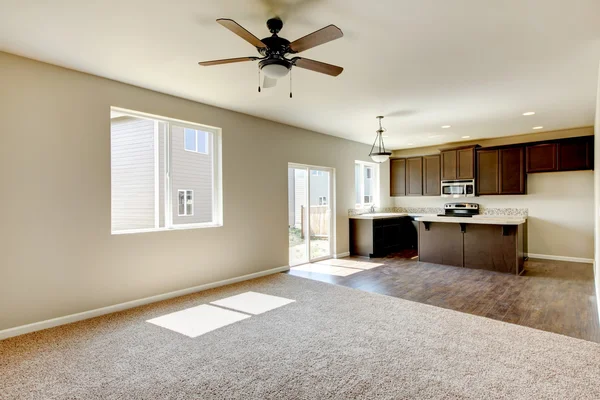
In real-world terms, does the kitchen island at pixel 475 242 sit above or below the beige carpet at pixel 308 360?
above

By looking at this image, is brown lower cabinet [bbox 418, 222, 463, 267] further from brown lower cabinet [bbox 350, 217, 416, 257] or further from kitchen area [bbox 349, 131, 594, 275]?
brown lower cabinet [bbox 350, 217, 416, 257]

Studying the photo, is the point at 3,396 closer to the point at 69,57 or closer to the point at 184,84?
the point at 69,57

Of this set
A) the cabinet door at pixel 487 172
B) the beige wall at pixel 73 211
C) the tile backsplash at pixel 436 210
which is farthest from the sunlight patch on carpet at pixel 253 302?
the cabinet door at pixel 487 172

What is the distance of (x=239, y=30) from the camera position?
2.15 meters

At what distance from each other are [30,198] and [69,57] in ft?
4.65

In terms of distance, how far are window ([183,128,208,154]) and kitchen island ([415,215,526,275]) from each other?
4242 millimetres

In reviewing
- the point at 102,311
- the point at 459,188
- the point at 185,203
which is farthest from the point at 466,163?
the point at 102,311

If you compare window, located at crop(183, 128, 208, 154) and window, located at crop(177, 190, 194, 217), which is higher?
window, located at crop(183, 128, 208, 154)

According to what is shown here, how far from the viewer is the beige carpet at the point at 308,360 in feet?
7.11

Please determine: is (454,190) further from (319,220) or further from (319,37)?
(319,37)

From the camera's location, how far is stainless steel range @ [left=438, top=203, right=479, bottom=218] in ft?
24.7

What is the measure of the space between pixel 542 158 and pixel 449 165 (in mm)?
1761

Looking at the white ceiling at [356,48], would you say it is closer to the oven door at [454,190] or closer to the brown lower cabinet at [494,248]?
the brown lower cabinet at [494,248]

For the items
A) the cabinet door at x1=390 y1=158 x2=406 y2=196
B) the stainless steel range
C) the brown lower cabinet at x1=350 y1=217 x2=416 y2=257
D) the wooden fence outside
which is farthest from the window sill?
the cabinet door at x1=390 y1=158 x2=406 y2=196
